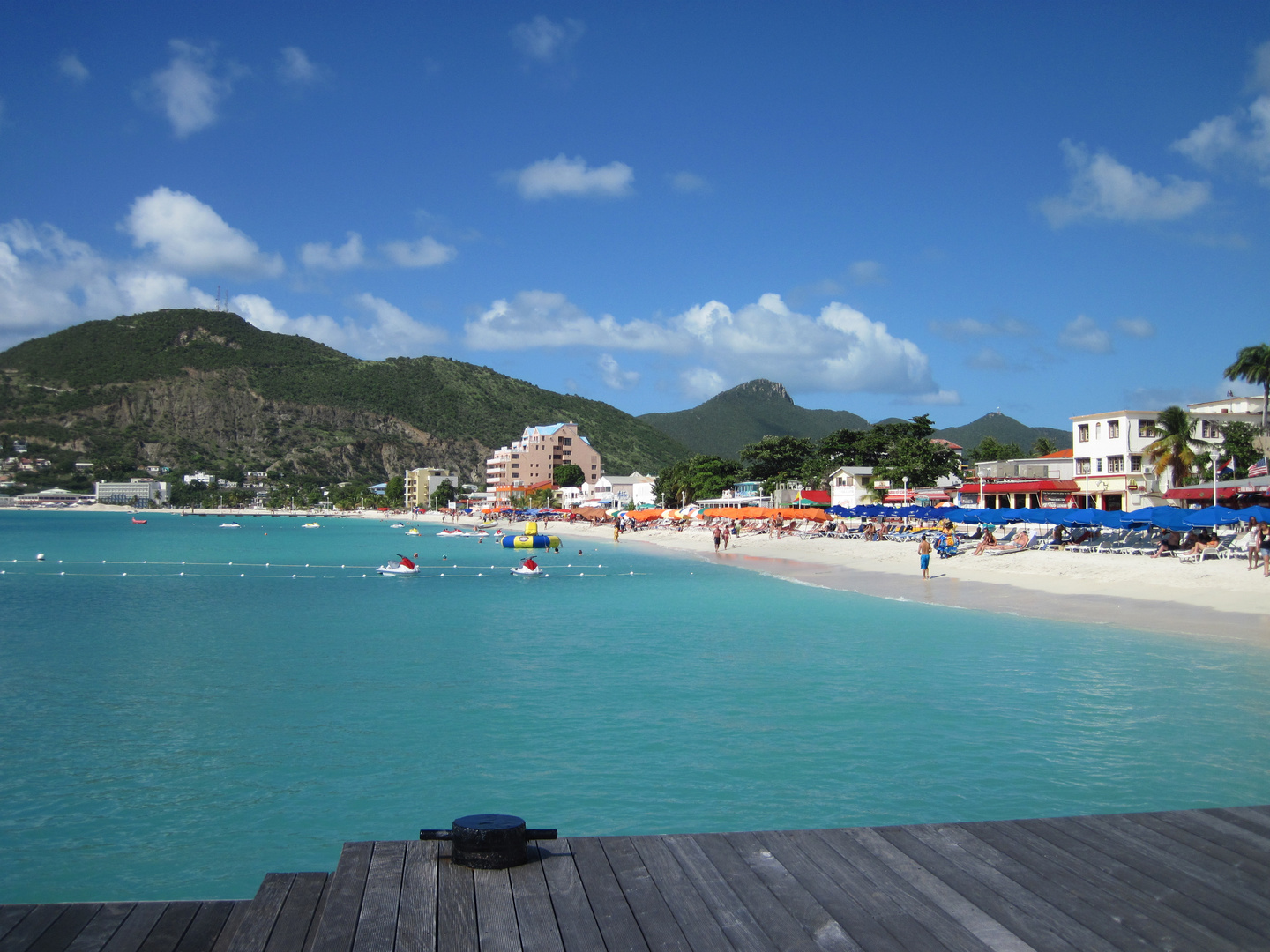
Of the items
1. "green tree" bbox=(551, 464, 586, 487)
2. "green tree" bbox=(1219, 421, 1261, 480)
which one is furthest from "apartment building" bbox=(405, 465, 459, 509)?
"green tree" bbox=(1219, 421, 1261, 480)

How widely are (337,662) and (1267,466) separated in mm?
41655

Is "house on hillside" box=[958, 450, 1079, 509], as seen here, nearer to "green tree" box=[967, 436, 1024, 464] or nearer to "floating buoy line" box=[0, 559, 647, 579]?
"green tree" box=[967, 436, 1024, 464]

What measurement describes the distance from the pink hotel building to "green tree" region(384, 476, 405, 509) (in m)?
19.1

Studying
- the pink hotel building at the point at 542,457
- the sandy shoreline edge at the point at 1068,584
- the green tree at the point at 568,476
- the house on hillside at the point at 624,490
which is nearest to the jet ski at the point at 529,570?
the sandy shoreline edge at the point at 1068,584

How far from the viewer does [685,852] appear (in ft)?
17.5

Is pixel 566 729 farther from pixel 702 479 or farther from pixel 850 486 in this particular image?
pixel 702 479

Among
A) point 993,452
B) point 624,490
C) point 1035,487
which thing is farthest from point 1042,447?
point 624,490

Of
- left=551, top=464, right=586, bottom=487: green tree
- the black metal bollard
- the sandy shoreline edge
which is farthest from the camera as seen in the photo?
left=551, top=464, right=586, bottom=487: green tree

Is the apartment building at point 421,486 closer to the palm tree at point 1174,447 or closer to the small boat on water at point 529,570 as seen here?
the small boat on water at point 529,570

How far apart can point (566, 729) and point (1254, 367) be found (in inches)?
2280

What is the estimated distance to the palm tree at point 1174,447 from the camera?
5128 cm

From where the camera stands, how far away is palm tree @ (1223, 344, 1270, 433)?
177ft

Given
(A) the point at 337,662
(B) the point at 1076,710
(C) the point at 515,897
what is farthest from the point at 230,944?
(A) the point at 337,662

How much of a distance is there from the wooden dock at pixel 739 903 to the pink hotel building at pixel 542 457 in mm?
177694
